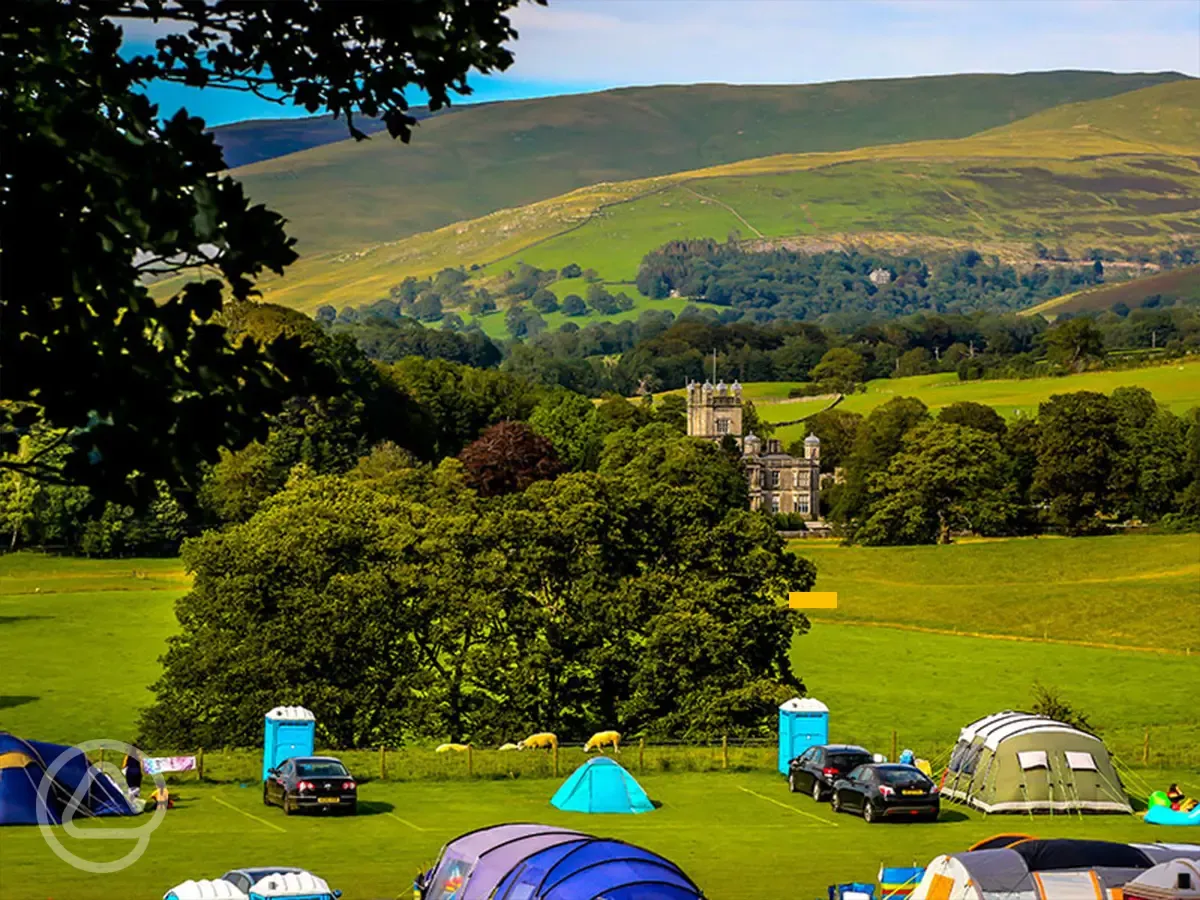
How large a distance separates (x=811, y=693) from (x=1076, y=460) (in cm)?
6539

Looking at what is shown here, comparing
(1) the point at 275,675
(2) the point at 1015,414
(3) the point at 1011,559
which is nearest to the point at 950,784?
(1) the point at 275,675

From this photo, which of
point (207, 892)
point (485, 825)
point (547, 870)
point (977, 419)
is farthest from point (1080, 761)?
point (977, 419)

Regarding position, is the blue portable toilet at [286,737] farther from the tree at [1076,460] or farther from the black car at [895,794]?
the tree at [1076,460]

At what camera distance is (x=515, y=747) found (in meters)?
54.4

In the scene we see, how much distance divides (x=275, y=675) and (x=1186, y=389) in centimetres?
14129

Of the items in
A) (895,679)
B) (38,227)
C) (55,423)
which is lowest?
(895,679)

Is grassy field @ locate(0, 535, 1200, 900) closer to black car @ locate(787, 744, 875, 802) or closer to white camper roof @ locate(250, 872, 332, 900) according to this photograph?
black car @ locate(787, 744, 875, 802)

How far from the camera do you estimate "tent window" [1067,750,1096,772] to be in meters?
44.7

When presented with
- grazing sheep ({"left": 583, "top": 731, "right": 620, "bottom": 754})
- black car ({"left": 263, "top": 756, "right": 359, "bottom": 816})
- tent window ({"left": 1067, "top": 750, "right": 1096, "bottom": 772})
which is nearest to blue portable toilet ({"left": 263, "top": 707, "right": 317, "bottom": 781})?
black car ({"left": 263, "top": 756, "right": 359, "bottom": 816})

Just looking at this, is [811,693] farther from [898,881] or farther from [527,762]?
[898,881]

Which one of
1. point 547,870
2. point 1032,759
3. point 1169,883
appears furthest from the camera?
point 1032,759

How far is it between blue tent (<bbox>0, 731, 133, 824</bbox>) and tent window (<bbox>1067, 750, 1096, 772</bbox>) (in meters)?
20.0

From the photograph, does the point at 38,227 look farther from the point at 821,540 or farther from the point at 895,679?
the point at 821,540

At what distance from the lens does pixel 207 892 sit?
26.7 meters
